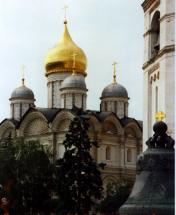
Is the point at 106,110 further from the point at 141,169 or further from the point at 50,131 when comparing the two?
the point at 141,169

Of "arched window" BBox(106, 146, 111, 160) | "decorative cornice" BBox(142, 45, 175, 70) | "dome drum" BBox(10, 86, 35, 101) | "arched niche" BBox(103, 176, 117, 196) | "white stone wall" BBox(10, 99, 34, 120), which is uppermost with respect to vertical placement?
"dome drum" BBox(10, 86, 35, 101)

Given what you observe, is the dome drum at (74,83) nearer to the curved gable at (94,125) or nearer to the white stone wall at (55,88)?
the white stone wall at (55,88)

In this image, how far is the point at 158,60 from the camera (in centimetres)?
3167

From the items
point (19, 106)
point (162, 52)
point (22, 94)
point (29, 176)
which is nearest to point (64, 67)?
point (22, 94)

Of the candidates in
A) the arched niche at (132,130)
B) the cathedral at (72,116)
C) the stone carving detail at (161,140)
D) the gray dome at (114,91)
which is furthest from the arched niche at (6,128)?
the stone carving detail at (161,140)

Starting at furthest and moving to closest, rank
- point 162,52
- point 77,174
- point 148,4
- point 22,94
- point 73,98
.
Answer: point 22,94
point 73,98
point 148,4
point 77,174
point 162,52

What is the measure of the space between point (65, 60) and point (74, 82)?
3.28m

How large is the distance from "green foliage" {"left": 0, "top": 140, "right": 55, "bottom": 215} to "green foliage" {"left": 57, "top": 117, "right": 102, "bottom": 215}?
185 inches

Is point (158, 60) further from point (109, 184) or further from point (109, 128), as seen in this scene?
point (109, 128)

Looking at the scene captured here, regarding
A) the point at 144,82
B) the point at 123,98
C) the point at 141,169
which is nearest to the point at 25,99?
the point at 123,98

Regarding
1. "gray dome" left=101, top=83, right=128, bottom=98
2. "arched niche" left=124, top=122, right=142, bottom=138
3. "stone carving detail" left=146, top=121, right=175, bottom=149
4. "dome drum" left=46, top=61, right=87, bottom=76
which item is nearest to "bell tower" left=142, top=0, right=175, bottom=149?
"stone carving detail" left=146, top=121, right=175, bottom=149

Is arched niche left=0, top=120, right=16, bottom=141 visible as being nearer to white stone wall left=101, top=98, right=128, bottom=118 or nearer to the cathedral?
the cathedral

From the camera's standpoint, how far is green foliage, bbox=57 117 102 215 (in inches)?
1251

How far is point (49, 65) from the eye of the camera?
5922 centimetres
